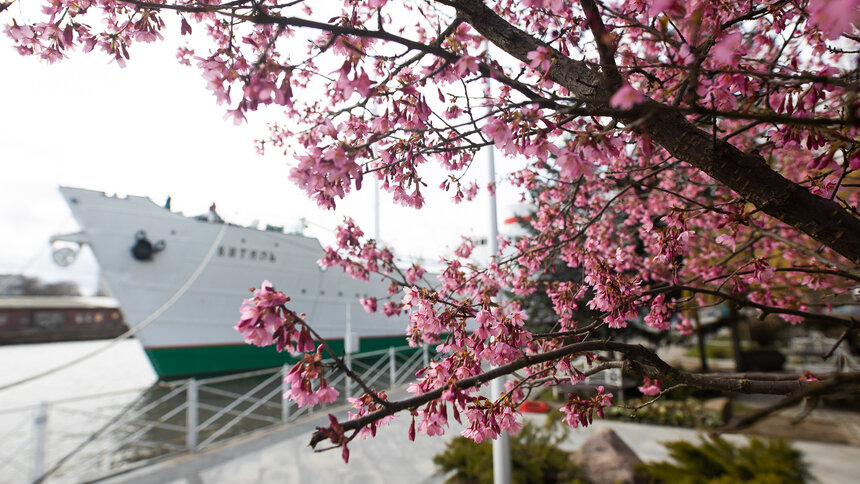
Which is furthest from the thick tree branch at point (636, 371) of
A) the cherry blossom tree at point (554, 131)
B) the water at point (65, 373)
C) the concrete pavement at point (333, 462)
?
the water at point (65, 373)

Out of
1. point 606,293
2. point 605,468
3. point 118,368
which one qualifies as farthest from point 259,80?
point 118,368

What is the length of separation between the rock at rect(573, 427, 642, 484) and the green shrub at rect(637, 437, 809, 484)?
199mm

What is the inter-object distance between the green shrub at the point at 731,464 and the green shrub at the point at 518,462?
0.70 metres

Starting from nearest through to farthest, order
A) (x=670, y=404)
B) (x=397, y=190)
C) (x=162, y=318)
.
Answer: (x=397, y=190) → (x=670, y=404) → (x=162, y=318)

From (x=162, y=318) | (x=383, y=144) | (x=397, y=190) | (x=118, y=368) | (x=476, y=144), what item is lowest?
(x=118, y=368)

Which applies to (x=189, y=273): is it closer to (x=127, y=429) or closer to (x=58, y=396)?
(x=127, y=429)

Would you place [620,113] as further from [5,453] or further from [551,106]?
A: [5,453]

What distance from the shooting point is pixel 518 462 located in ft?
12.0

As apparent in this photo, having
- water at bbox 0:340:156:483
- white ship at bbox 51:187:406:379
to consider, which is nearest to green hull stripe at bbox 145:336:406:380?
white ship at bbox 51:187:406:379

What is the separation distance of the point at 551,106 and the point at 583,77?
0.79 ft

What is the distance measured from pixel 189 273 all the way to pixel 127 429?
183 inches

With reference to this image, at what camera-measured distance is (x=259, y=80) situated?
108cm

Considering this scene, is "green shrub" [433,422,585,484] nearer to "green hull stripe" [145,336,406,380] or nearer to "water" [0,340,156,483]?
"water" [0,340,156,483]

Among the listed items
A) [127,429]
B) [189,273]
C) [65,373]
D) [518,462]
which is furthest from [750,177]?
[65,373]
